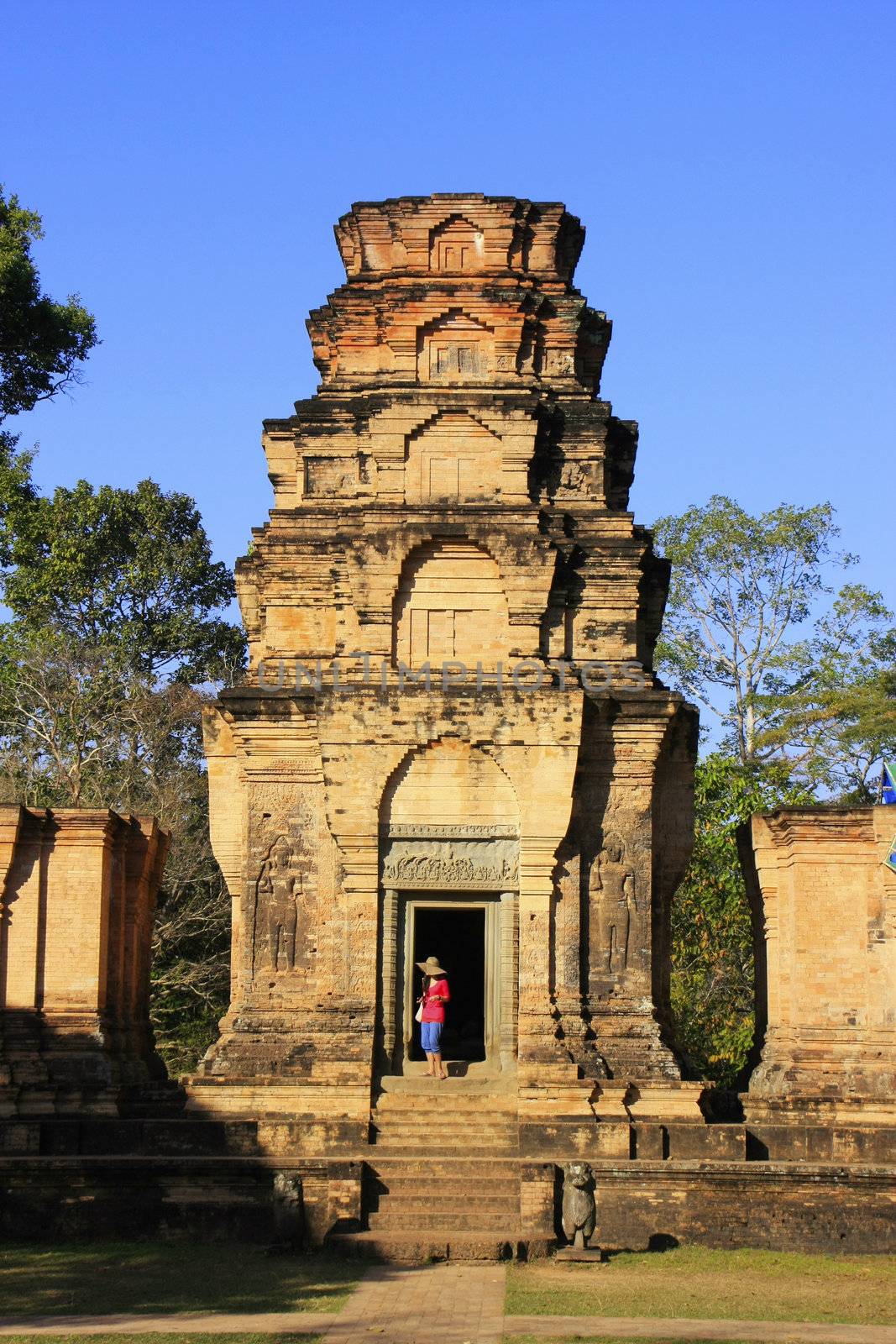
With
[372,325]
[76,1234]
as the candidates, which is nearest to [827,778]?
[372,325]

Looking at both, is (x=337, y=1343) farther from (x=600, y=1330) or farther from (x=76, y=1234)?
(x=76, y=1234)

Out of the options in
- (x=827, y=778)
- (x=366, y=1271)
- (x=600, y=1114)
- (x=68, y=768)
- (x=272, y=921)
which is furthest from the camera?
(x=827, y=778)

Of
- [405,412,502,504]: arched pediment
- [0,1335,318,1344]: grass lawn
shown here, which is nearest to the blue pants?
[405,412,502,504]: arched pediment

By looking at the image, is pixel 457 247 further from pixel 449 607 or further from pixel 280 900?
pixel 280 900

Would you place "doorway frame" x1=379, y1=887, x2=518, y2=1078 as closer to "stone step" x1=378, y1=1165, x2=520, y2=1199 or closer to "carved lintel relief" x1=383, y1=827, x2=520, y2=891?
"carved lintel relief" x1=383, y1=827, x2=520, y2=891

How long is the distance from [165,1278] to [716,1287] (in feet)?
15.1

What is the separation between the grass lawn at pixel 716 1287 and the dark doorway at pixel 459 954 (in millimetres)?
8768

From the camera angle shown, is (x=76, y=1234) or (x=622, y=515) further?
(x=622, y=515)

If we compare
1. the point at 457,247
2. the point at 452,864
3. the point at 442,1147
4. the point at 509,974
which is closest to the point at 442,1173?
the point at 442,1147

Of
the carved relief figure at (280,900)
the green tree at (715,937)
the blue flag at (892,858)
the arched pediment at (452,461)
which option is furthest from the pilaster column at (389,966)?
the green tree at (715,937)

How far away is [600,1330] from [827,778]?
81.7ft

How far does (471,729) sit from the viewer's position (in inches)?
736

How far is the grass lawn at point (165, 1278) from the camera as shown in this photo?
43.3 ft

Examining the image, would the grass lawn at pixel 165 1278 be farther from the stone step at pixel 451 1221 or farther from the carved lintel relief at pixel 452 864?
the carved lintel relief at pixel 452 864
